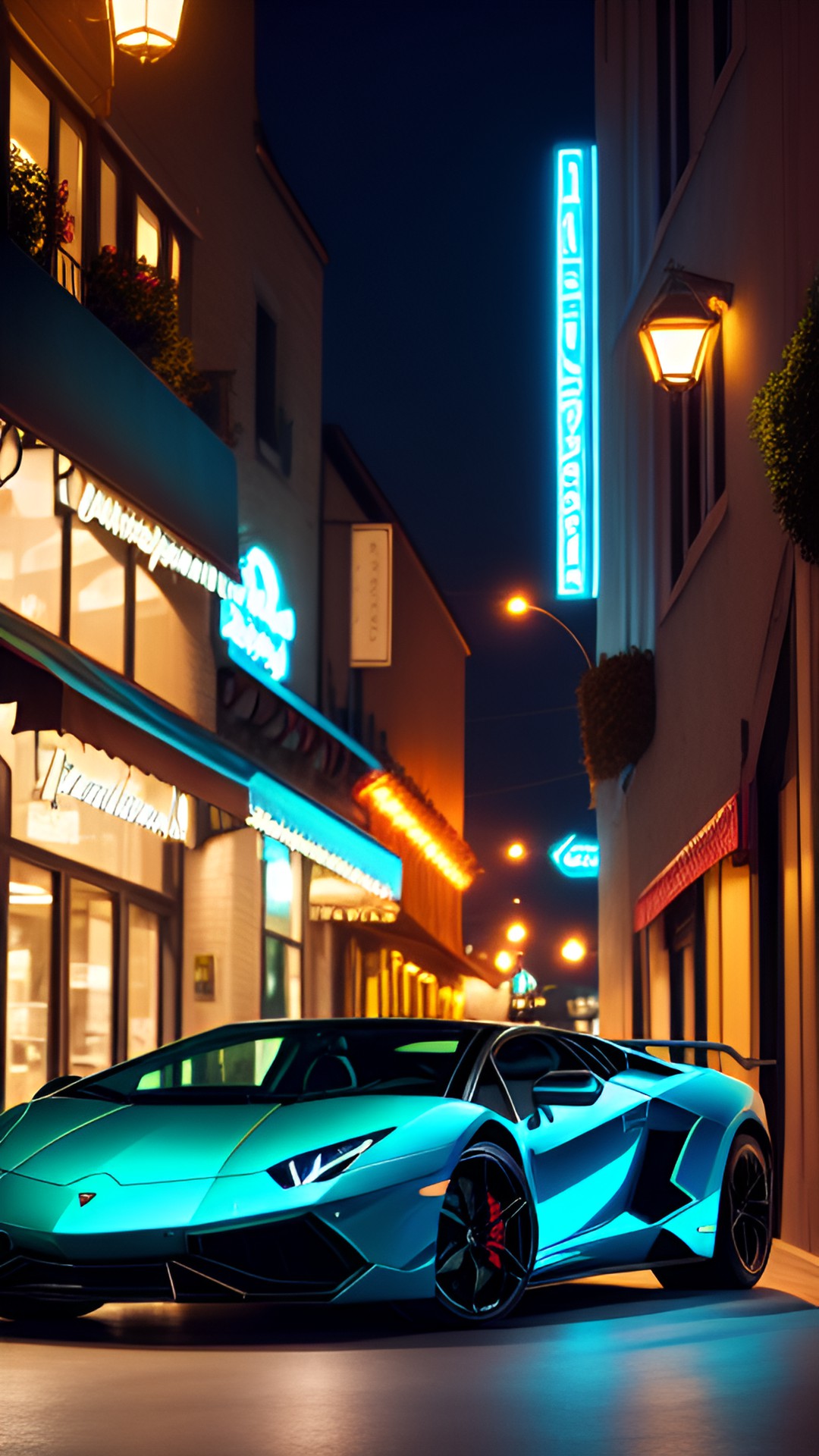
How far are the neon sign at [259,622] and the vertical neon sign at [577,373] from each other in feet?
12.0

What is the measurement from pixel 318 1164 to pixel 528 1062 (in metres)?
1.26

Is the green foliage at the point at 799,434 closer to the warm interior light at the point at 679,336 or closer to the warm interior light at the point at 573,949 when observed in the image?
the warm interior light at the point at 679,336

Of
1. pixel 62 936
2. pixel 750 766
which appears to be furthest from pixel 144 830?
pixel 750 766

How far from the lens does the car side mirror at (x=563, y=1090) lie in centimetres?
832

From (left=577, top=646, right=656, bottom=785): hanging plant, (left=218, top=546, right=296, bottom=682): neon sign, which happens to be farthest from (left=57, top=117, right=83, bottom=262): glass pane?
(left=577, top=646, right=656, bottom=785): hanging plant

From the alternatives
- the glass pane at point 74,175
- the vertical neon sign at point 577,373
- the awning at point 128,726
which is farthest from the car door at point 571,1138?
the vertical neon sign at point 577,373

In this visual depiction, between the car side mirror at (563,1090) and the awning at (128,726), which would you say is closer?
the car side mirror at (563,1090)

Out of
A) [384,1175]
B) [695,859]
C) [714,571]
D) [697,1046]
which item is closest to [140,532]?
[714,571]

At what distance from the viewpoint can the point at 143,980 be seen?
2014 centimetres

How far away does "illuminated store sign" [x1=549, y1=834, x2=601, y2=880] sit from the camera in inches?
1384

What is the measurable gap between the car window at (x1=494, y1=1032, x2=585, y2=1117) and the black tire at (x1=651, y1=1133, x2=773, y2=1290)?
945 mm

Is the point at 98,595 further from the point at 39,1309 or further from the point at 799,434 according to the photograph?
the point at 39,1309

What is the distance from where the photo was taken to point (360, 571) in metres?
30.8

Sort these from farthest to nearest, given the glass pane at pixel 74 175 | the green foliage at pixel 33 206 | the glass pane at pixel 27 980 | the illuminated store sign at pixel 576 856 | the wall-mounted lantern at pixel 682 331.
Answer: the illuminated store sign at pixel 576 856
the glass pane at pixel 74 175
the glass pane at pixel 27 980
the wall-mounted lantern at pixel 682 331
the green foliage at pixel 33 206
